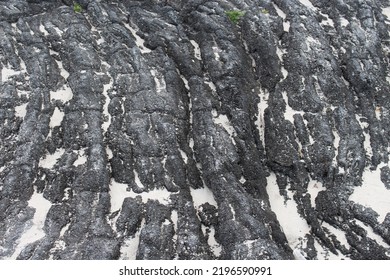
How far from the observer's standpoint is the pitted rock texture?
11711mm

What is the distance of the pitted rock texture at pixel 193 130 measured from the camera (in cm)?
1171

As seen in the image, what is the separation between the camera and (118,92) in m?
14.9

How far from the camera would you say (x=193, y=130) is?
46.5ft

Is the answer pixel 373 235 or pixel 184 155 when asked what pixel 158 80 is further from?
pixel 373 235

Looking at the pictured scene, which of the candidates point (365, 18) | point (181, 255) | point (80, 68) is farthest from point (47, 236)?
point (365, 18)

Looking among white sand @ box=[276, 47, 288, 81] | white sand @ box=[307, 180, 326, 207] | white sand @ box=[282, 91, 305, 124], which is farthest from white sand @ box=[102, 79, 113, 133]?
white sand @ box=[307, 180, 326, 207]

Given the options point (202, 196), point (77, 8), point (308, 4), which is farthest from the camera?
point (308, 4)

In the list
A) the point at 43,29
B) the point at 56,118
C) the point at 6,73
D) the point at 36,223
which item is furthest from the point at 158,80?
the point at 36,223

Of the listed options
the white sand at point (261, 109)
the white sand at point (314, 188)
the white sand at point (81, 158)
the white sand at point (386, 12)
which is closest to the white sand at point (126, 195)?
the white sand at point (81, 158)

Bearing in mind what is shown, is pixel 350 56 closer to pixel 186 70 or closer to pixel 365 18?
pixel 365 18

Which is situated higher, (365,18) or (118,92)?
(365,18)

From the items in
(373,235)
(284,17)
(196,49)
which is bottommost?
(373,235)

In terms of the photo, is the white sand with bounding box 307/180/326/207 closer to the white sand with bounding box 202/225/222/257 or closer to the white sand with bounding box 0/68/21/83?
the white sand with bounding box 202/225/222/257

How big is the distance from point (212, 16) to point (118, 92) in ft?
19.4
